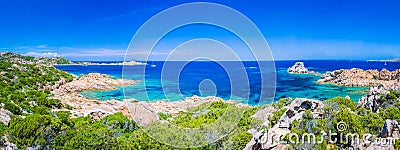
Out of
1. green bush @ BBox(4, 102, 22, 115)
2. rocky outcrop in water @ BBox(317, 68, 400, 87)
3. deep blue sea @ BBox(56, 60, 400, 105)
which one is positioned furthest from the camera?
rocky outcrop in water @ BBox(317, 68, 400, 87)

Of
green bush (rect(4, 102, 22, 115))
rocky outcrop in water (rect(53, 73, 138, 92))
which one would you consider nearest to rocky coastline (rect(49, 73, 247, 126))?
rocky outcrop in water (rect(53, 73, 138, 92))

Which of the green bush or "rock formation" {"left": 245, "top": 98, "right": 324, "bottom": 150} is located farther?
the green bush

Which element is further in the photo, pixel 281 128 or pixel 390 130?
pixel 281 128

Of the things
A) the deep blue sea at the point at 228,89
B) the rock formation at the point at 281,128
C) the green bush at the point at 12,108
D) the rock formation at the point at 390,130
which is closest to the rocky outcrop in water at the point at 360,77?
the deep blue sea at the point at 228,89

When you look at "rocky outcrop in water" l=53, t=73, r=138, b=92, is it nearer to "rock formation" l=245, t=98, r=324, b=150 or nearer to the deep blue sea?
the deep blue sea

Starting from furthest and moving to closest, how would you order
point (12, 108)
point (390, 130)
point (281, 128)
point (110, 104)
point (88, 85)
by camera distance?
point (88, 85) < point (110, 104) < point (12, 108) < point (281, 128) < point (390, 130)

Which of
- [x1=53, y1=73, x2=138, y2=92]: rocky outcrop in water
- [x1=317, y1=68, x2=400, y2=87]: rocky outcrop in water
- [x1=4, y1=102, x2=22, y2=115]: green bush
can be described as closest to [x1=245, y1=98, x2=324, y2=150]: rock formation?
[x1=4, y1=102, x2=22, y2=115]: green bush

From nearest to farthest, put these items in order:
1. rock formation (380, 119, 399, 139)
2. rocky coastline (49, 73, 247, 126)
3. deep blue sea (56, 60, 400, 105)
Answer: rock formation (380, 119, 399, 139), deep blue sea (56, 60, 400, 105), rocky coastline (49, 73, 247, 126)

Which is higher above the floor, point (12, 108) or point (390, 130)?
point (390, 130)

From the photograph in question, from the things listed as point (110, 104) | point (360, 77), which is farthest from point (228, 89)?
point (360, 77)

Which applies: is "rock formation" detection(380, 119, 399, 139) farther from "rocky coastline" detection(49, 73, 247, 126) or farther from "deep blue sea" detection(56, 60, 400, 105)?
"rocky coastline" detection(49, 73, 247, 126)

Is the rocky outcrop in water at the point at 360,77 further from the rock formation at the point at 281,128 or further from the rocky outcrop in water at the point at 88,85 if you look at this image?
the rock formation at the point at 281,128

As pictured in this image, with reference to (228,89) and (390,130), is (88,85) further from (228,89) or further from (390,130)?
(390,130)

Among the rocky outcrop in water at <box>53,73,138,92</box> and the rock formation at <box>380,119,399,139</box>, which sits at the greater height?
the rock formation at <box>380,119,399,139</box>
